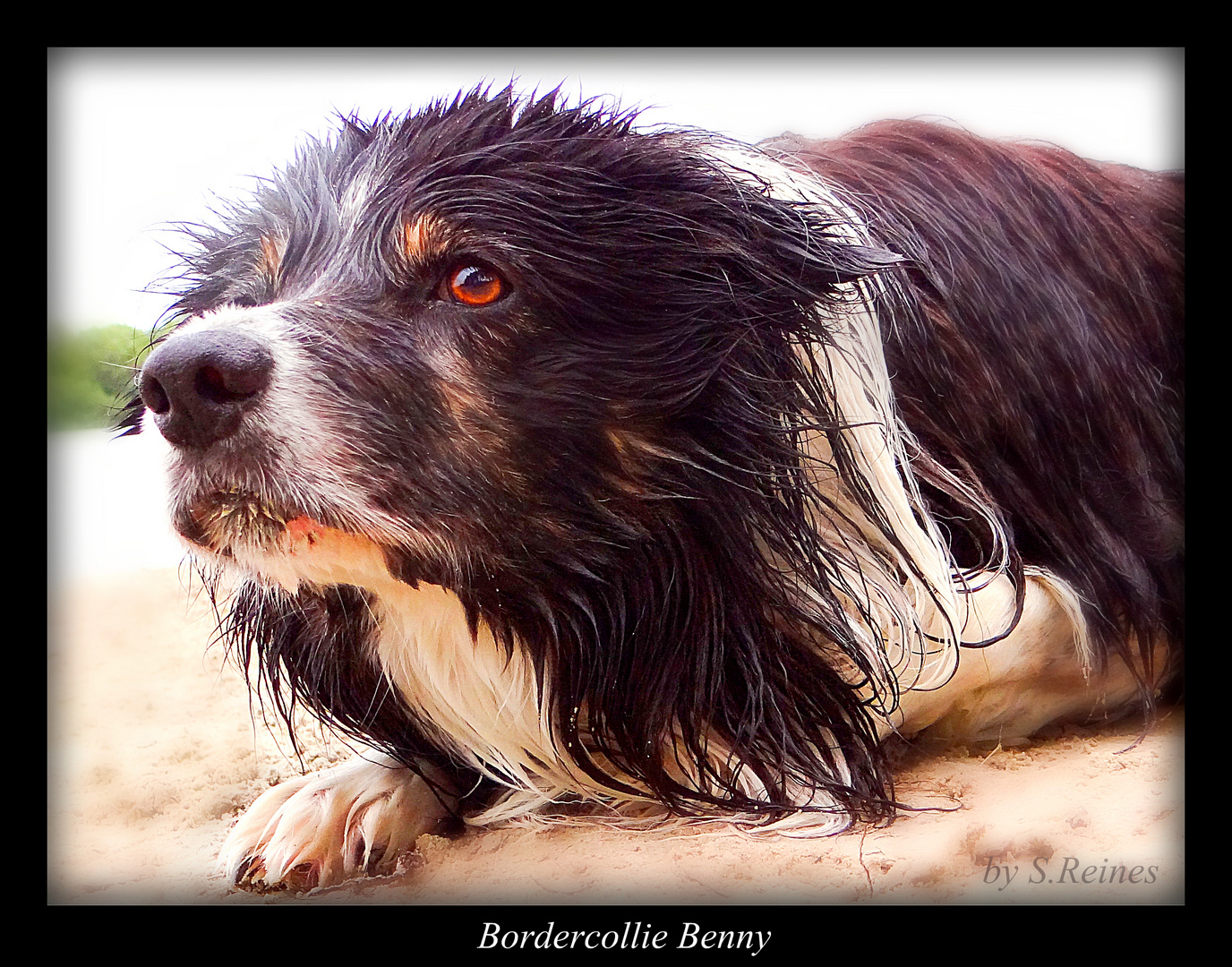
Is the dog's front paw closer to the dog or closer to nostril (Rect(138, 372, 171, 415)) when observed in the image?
the dog

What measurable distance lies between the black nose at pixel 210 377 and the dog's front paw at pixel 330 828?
0.52 meters

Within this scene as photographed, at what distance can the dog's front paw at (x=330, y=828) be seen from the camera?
1534 millimetres

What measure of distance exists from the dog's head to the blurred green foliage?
146mm

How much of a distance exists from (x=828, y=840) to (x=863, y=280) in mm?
696

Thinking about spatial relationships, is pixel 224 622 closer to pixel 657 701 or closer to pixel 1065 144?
pixel 657 701

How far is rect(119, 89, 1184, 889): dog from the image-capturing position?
1365 millimetres

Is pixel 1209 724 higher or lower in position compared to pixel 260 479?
lower

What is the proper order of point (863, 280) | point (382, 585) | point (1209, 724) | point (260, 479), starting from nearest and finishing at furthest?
point (260, 479) < point (382, 585) < point (863, 280) < point (1209, 724)

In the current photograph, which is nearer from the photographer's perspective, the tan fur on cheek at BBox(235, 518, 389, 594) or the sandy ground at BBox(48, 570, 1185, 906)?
the tan fur on cheek at BBox(235, 518, 389, 594)

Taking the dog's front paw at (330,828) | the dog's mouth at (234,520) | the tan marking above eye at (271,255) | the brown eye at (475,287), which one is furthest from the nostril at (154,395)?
the dog's front paw at (330,828)

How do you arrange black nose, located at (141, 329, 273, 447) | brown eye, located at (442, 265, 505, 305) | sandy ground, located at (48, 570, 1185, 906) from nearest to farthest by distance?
black nose, located at (141, 329, 273, 447) < brown eye, located at (442, 265, 505, 305) < sandy ground, located at (48, 570, 1185, 906)

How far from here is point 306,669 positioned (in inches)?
62.7

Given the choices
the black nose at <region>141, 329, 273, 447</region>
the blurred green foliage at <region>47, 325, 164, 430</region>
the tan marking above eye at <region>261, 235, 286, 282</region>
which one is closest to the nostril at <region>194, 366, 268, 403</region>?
the black nose at <region>141, 329, 273, 447</region>
